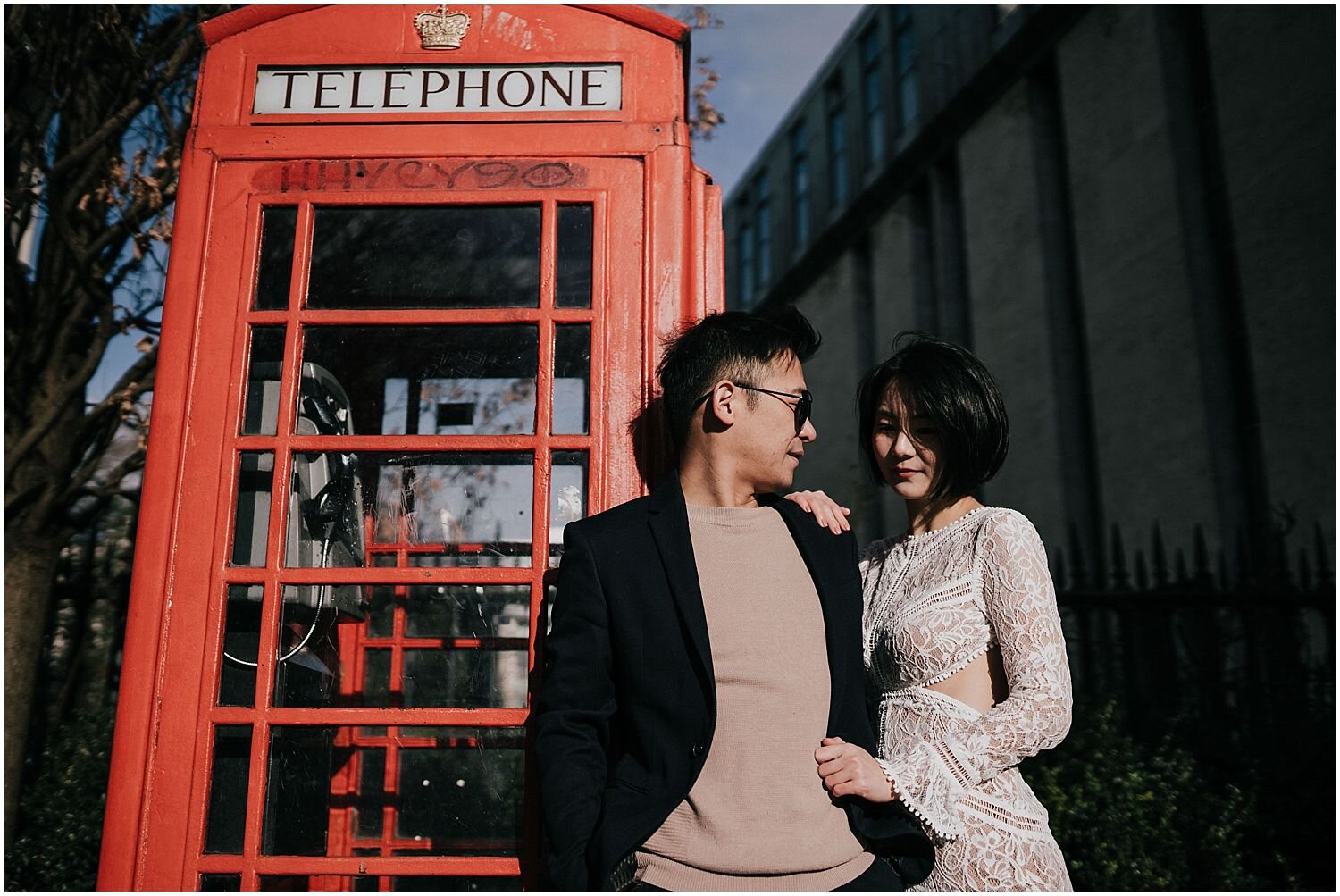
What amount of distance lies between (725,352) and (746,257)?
2364 cm

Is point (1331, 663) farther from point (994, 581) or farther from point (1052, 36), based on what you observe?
point (1052, 36)

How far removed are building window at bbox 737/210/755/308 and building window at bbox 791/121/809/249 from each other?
2735mm

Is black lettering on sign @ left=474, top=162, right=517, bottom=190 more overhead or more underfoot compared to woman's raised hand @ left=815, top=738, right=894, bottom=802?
more overhead

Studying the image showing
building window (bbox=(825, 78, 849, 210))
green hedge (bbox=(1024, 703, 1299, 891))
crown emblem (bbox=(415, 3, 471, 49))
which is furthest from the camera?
building window (bbox=(825, 78, 849, 210))

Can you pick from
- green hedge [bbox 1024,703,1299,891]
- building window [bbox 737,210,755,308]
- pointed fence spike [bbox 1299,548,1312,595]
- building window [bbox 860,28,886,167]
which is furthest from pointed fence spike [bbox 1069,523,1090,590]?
building window [bbox 737,210,755,308]

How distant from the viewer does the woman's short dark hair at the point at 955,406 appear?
7.66 ft

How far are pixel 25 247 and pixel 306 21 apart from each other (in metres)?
3.81

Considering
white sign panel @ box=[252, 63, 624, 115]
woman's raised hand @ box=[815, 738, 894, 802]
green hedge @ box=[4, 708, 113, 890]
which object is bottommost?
green hedge @ box=[4, 708, 113, 890]

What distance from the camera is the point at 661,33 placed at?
9.68ft

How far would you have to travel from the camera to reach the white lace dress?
2041 millimetres

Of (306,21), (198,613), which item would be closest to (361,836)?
(198,613)

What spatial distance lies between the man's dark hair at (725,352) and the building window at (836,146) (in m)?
17.9

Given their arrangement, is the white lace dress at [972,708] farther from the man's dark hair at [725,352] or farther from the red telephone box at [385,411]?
the red telephone box at [385,411]

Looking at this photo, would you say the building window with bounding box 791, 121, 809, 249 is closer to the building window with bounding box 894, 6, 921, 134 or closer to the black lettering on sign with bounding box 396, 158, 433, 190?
the building window with bounding box 894, 6, 921, 134
